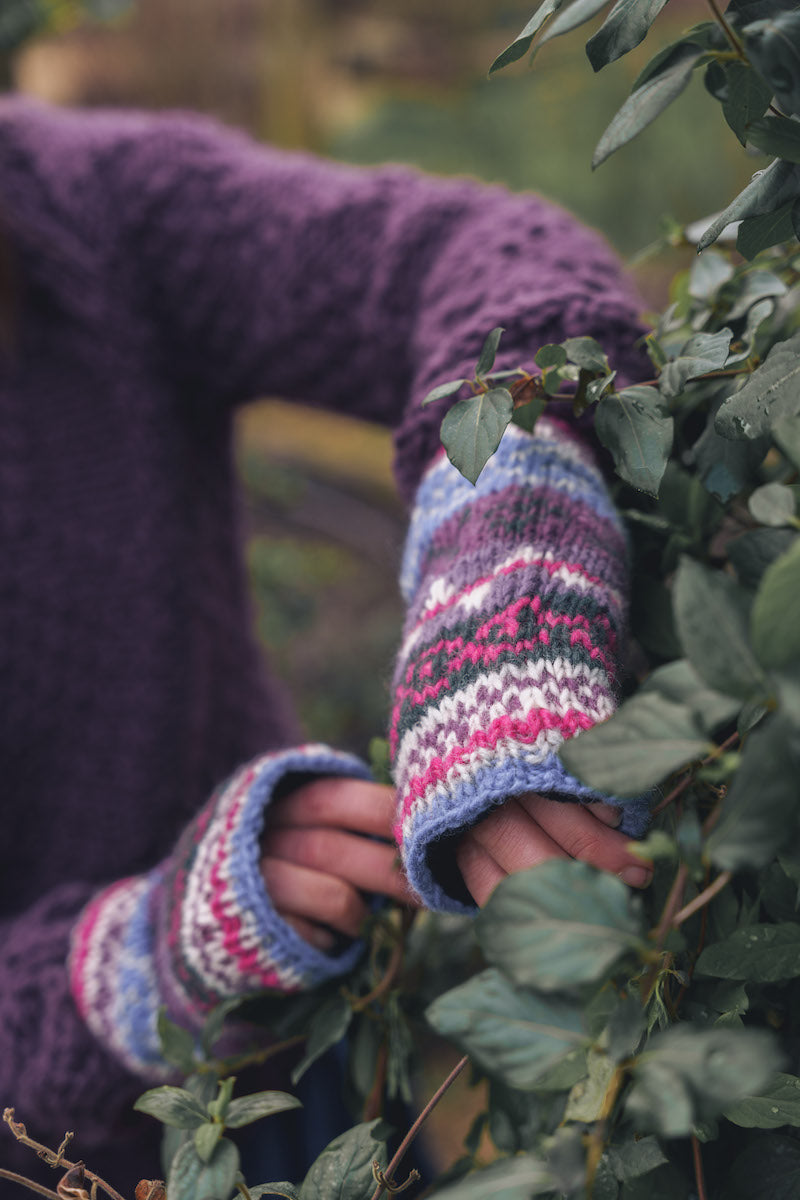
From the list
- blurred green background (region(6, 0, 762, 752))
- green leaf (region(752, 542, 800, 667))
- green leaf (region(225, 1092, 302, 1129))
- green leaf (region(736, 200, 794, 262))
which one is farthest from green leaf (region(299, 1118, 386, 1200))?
blurred green background (region(6, 0, 762, 752))

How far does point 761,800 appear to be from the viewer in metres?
0.21

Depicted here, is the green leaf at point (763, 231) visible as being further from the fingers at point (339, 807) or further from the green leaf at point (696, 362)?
the fingers at point (339, 807)

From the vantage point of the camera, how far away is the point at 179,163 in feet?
2.71

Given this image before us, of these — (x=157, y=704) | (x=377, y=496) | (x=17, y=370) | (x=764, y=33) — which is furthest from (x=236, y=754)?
(x=377, y=496)

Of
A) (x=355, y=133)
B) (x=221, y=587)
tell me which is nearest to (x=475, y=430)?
(x=221, y=587)

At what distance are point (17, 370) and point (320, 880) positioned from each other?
0.59 m

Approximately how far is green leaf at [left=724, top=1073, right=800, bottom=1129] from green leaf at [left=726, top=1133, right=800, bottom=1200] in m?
0.02

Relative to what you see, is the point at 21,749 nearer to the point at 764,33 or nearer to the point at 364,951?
the point at 364,951

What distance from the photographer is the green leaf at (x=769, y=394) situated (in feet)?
0.98

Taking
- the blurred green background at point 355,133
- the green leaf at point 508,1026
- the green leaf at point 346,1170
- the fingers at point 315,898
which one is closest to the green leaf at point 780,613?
the green leaf at point 508,1026

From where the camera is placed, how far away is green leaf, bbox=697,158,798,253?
31cm

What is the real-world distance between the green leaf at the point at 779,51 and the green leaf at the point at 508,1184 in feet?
0.94

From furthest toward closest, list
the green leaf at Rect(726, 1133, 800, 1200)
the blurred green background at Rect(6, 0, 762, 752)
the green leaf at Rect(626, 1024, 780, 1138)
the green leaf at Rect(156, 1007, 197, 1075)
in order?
the blurred green background at Rect(6, 0, 762, 752), the green leaf at Rect(156, 1007, 197, 1075), the green leaf at Rect(726, 1133, 800, 1200), the green leaf at Rect(626, 1024, 780, 1138)

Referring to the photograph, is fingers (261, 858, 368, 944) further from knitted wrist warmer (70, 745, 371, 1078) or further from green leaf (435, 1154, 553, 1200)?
green leaf (435, 1154, 553, 1200)
